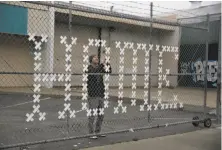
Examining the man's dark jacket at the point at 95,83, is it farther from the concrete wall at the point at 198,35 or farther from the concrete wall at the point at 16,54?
the concrete wall at the point at 198,35

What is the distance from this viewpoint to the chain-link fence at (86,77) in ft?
26.0

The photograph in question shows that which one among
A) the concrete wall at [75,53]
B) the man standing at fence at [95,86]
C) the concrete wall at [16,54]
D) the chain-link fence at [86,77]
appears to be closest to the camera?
the chain-link fence at [86,77]

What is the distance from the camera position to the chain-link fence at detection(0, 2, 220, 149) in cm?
793

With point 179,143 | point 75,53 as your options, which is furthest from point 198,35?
point 179,143

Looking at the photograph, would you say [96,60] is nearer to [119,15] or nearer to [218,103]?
[119,15]

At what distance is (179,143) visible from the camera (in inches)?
324

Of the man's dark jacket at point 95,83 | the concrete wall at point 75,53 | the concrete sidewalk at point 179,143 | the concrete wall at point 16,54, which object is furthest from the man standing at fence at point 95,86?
the concrete wall at point 16,54

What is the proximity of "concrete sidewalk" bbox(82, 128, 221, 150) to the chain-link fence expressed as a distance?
404mm

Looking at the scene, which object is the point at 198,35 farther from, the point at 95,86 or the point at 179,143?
the point at 95,86

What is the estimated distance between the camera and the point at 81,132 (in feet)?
29.5

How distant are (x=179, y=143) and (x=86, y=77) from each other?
7.59 feet

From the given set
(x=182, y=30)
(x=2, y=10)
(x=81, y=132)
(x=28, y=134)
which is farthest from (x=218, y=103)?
(x=182, y=30)

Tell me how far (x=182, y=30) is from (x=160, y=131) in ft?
62.4

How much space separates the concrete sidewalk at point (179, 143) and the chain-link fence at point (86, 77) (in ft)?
1.32
